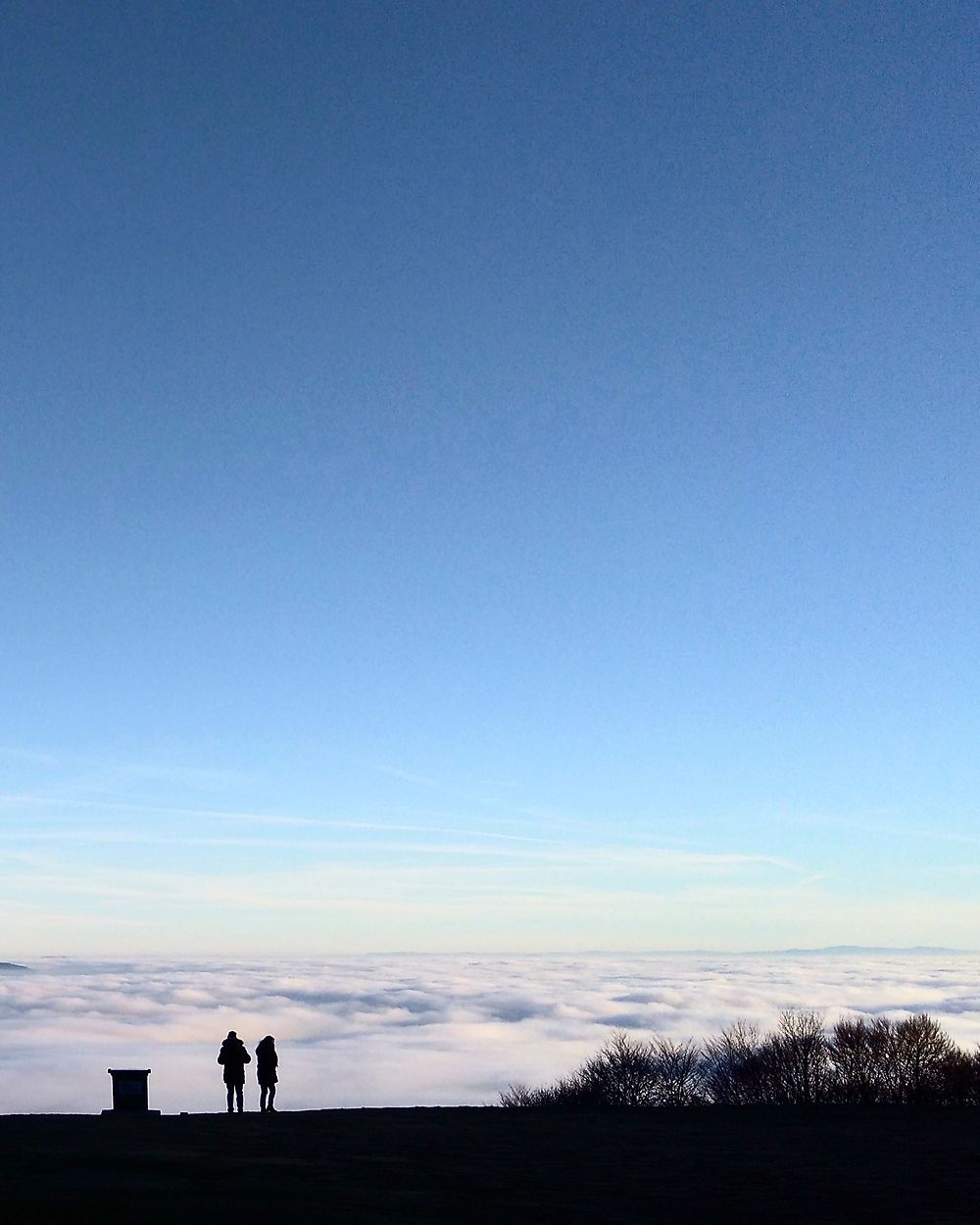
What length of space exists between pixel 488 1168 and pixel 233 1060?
1410 centimetres

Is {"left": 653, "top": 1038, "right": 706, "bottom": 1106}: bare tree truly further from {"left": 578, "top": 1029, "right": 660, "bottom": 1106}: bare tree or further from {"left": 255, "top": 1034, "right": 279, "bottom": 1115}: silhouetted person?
{"left": 255, "top": 1034, "right": 279, "bottom": 1115}: silhouetted person

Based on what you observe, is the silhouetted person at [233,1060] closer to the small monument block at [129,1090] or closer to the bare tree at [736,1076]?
the small monument block at [129,1090]

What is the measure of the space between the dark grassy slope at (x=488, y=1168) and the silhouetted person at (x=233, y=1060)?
81.0 inches

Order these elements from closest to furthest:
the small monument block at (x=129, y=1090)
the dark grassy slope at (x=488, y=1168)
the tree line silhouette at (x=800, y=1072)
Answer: the dark grassy slope at (x=488, y=1168), the small monument block at (x=129, y=1090), the tree line silhouette at (x=800, y=1072)

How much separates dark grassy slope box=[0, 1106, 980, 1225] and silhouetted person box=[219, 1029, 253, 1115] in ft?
6.75

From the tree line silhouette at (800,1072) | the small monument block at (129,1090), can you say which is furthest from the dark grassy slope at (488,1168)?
the tree line silhouette at (800,1072)

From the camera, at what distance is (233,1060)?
1278 inches

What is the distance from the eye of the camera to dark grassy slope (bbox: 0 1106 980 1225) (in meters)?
15.5

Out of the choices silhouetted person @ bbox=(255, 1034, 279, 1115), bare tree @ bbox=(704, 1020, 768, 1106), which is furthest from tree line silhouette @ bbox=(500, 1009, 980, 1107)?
silhouetted person @ bbox=(255, 1034, 279, 1115)

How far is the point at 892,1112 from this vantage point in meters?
33.8

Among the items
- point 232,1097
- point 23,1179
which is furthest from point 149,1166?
point 232,1097

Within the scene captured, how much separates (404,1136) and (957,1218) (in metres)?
12.8

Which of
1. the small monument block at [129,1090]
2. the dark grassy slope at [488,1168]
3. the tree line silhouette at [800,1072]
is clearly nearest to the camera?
the dark grassy slope at [488,1168]

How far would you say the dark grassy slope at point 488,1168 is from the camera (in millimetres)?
15523
